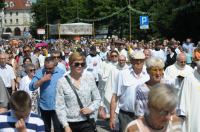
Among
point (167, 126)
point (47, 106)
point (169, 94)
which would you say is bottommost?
point (47, 106)

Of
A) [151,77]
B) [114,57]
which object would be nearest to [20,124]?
[151,77]

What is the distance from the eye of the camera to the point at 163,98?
346 centimetres

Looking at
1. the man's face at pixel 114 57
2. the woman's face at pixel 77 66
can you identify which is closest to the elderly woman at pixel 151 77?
the woman's face at pixel 77 66

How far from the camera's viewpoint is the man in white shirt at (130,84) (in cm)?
708

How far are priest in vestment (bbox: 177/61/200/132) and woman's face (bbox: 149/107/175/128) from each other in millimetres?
2682

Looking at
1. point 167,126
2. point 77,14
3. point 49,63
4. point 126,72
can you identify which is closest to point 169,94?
point 167,126

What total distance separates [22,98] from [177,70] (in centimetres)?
600

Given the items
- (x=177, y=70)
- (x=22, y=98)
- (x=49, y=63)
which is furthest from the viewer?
(x=177, y=70)

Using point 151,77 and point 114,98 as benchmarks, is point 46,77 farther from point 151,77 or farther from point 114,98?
point 151,77

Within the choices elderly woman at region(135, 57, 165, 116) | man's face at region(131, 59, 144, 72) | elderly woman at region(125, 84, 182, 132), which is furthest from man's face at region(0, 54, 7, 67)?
elderly woman at region(125, 84, 182, 132)

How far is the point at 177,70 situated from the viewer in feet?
32.6

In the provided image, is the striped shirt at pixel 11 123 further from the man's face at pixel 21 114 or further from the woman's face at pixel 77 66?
the woman's face at pixel 77 66

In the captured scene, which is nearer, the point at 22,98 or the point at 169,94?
the point at 169,94

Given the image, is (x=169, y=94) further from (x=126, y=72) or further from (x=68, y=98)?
(x=126, y=72)
